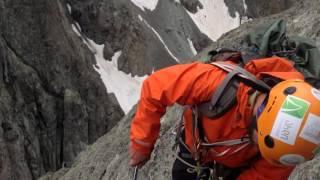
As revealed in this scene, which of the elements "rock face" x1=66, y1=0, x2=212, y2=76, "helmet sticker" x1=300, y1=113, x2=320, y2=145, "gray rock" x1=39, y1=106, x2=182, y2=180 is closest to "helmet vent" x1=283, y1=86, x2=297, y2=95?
"helmet sticker" x1=300, y1=113, x2=320, y2=145

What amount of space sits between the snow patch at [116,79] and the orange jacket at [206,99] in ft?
138

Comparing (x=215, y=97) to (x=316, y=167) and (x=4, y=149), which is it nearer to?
(x=316, y=167)

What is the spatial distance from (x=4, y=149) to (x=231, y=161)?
2975cm

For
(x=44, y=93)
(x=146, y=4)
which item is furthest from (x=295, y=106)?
(x=146, y=4)

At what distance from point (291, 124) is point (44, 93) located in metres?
37.3

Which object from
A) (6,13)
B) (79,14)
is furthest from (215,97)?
(79,14)

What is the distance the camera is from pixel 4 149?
33812mm

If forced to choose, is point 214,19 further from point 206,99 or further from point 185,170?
point 206,99

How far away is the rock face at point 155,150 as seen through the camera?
1075 centimetres

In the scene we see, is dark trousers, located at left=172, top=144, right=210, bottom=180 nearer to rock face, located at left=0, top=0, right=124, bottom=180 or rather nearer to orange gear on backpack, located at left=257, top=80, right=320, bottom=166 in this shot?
orange gear on backpack, located at left=257, top=80, right=320, bottom=166

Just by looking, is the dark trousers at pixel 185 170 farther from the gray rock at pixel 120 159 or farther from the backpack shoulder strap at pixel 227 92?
the gray rock at pixel 120 159

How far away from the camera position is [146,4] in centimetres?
6412

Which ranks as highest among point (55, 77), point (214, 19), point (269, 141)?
point (269, 141)

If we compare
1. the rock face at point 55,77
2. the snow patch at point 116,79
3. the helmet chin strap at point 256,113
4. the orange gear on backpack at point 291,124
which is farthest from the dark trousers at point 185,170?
the snow patch at point 116,79
